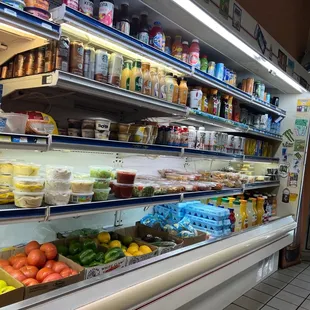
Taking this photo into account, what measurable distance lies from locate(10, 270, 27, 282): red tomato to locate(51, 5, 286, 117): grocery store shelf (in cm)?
146

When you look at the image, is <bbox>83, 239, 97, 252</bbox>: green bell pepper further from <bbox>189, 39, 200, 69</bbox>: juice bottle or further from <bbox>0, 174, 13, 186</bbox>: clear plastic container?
<bbox>189, 39, 200, 69</bbox>: juice bottle

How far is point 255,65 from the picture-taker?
3574mm

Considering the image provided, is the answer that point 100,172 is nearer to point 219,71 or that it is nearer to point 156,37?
point 156,37

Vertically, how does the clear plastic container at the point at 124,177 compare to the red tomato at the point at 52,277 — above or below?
above

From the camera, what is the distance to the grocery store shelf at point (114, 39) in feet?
5.49

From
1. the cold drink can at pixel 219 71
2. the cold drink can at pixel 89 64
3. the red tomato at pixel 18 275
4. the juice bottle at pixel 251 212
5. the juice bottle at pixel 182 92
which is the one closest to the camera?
the red tomato at pixel 18 275

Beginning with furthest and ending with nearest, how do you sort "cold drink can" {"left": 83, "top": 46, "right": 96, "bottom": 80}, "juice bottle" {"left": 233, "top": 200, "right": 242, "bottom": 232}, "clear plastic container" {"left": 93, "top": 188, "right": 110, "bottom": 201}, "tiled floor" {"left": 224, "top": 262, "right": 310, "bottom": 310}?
"juice bottle" {"left": 233, "top": 200, "right": 242, "bottom": 232}
"tiled floor" {"left": 224, "top": 262, "right": 310, "bottom": 310}
"clear plastic container" {"left": 93, "top": 188, "right": 110, "bottom": 201}
"cold drink can" {"left": 83, "top": 46, "right": 96, "bottom": 80}

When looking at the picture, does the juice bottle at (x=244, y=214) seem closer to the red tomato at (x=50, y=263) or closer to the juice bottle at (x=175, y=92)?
the juice bottle at (x=175, y=92)

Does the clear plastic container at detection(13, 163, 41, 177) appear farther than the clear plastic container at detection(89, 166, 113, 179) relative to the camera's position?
No

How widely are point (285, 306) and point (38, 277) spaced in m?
3.05

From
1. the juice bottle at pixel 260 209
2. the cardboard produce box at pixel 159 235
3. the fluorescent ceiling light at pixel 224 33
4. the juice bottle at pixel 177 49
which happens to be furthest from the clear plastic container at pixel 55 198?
the juice bottle at pixel 260 209

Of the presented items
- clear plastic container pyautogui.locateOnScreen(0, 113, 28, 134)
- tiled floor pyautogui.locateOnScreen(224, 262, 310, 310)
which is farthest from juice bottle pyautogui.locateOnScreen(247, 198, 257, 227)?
clear plastic container pyautogui.locateOnScreen(0, 113, 28, 134)

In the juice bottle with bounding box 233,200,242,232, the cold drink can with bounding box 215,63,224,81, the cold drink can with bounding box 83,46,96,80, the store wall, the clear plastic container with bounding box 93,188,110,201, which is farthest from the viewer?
the store wall

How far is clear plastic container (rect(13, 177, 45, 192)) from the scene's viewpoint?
169cm
